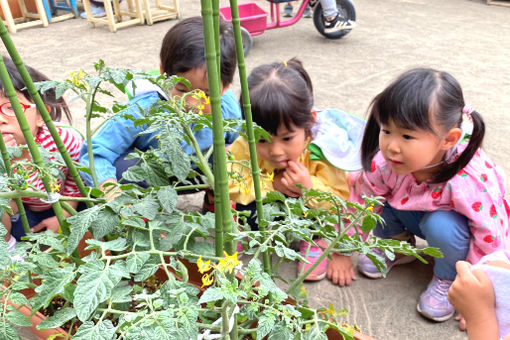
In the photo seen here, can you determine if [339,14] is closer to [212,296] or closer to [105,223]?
[105,223]

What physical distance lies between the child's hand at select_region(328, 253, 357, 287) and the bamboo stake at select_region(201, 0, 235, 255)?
0.88 meters

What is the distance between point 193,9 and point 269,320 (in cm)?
473

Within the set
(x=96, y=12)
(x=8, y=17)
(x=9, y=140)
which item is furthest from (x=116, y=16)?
(x=9, y=140)

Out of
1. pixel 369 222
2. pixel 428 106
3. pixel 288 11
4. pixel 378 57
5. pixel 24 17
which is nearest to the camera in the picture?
pixel 369 222

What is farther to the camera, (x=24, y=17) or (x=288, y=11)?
(x=24, y=17)

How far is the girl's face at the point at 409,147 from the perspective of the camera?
119 cm

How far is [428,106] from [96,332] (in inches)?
36.4

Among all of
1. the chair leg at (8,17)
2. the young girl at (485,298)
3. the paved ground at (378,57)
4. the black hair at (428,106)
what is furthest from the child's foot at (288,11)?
the young girl at (485,298)

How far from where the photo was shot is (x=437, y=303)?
1.31 metres

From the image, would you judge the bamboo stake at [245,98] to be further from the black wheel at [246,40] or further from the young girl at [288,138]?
the black wheel at [246,40]

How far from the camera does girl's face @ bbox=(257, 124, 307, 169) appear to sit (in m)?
1.39

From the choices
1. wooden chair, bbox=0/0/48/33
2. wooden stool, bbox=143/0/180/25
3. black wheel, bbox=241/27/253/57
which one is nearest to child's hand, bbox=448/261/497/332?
black wheel, bbox=241/27/253/57

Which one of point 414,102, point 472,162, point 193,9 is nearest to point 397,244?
point 414,102

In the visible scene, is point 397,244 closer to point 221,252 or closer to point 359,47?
point 221,252
